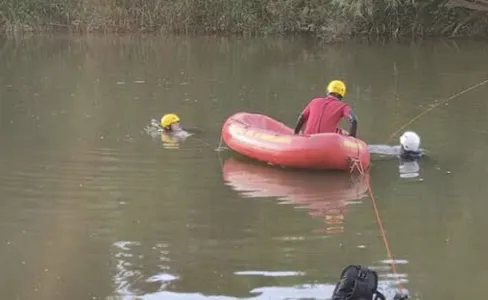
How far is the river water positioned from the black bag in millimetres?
969

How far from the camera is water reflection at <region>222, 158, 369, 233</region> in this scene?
921 cm

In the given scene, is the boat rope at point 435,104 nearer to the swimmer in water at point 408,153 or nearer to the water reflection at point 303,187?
the swimmer in water at point 408,153

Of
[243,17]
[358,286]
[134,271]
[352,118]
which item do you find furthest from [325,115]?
[243,17]

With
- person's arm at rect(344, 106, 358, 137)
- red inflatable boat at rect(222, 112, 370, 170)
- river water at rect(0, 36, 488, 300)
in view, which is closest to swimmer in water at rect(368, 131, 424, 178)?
river water at rect(0, 36, 488, 300)

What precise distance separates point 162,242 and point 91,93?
1014 cm

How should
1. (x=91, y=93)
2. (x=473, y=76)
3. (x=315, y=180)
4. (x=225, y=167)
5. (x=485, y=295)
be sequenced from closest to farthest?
(x=485, y=295), (x=315, y=180), (x=225, y=167), (x=91, y=93), (x=473, y=76)

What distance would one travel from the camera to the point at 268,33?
3134cm

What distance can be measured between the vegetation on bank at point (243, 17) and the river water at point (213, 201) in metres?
11.5

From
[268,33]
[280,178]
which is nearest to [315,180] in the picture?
[280,178]

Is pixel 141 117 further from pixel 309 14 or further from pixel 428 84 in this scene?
pixel 309 14

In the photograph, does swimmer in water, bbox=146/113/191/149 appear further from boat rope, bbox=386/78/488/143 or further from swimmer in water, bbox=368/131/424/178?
boat rope, bbox=386/78/488/143

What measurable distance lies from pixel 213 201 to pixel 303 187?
119cm

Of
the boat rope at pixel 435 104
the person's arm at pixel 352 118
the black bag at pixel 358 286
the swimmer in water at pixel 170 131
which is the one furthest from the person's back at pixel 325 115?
the black bag at pixel 358 286

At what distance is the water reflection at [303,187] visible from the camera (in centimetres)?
921
